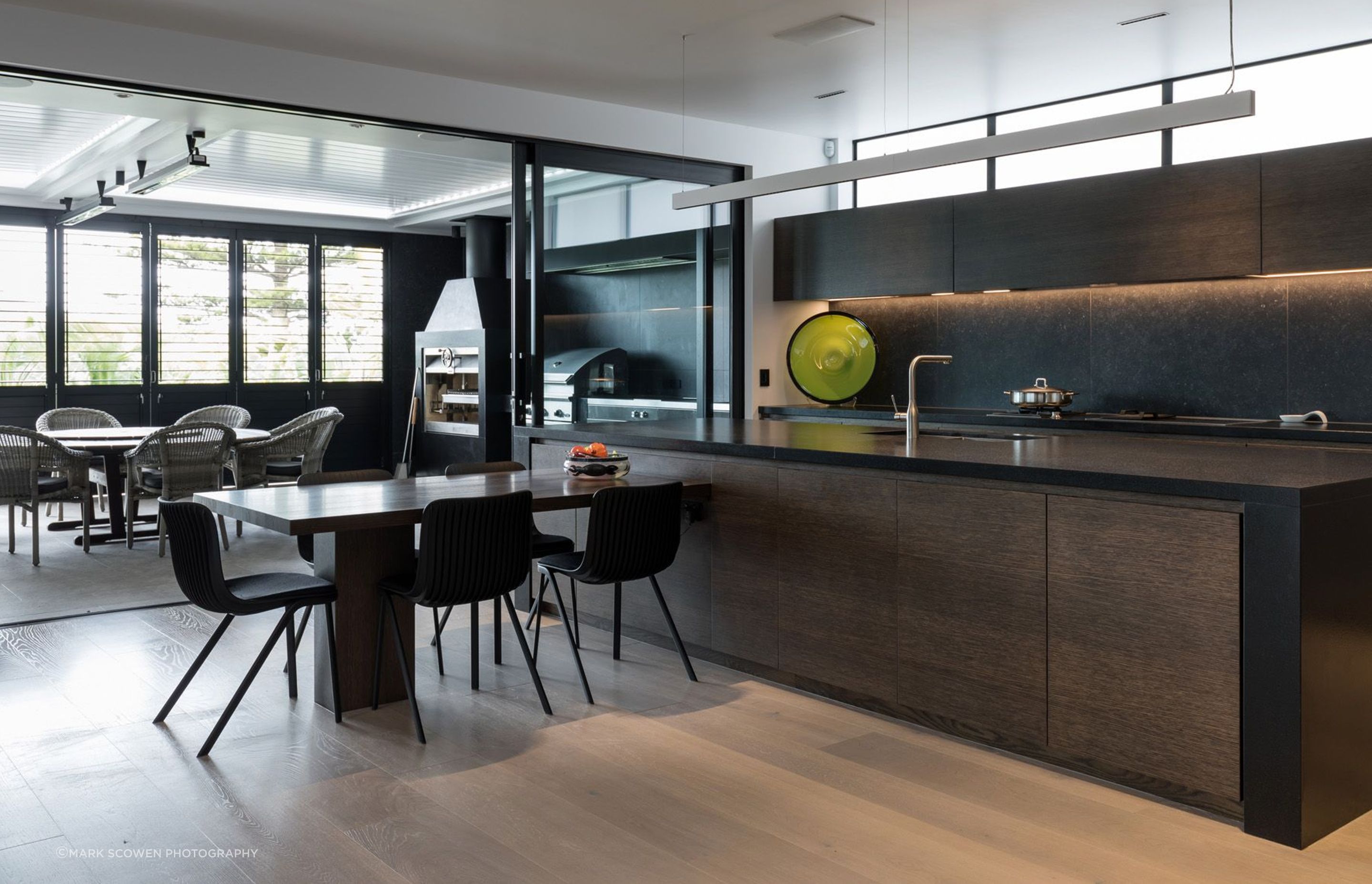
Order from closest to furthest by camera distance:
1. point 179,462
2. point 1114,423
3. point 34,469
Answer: point 1114,423, point 34,469, point 179,462

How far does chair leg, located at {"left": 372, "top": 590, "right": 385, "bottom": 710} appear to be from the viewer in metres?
3.61

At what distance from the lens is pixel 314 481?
13.6ft

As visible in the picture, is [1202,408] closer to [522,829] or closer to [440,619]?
[440,619]

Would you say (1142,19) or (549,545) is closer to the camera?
(549,545)

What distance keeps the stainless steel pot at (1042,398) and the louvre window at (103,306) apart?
732cm

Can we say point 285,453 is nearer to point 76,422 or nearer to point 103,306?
point 76,422

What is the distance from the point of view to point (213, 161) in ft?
25.4

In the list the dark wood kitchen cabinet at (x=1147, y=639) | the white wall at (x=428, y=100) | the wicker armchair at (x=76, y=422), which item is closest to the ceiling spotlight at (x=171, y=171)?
the white wall at (x=428, y=100)

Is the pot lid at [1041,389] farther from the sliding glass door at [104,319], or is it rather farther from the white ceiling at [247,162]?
the sliding glass door at [104,319]

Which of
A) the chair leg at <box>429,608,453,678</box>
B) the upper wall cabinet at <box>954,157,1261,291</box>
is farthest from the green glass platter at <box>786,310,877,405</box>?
the chair leg at <box>429,608,453,678</box>

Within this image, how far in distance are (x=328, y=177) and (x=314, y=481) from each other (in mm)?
4785

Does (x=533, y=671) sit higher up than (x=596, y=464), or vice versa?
(x=596, y=464)

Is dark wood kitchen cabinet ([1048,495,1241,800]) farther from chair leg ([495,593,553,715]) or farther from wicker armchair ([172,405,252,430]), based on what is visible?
wicker armchair ([172,405,252,430])

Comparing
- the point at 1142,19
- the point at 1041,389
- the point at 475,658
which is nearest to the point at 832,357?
the point at 1041,389
